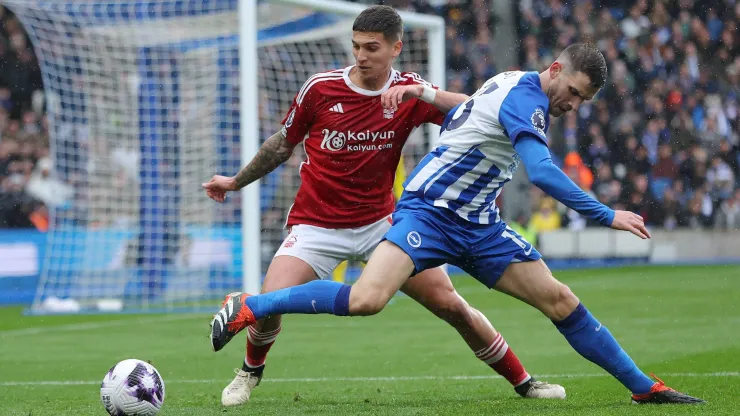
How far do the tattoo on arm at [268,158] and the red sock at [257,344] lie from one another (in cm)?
90

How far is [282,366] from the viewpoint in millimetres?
8859

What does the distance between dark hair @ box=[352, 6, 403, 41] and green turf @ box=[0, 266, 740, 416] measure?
2079 mm

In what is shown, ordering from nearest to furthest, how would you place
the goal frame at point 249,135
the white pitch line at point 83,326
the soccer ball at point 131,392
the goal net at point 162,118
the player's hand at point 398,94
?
the soccer ball at point 131,392 < the player's hand at point 398,94 < the white pitch line at point 83,326 < the goal frame at point 249,135 < the goal net at point 162,118

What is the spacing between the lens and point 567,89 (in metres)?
5.82

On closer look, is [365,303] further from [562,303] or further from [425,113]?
[425,113]

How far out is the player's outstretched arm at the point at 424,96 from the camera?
6.02 metres

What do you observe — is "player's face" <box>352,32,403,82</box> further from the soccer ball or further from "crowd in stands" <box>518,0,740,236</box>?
"crowd in stands" <box>518,0,740,236</box>

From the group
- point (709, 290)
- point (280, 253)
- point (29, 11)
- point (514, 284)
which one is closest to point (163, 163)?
point (29, 11)

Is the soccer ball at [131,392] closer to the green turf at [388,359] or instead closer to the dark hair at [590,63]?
the green turf at [388,359]

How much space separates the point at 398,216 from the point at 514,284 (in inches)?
28.2

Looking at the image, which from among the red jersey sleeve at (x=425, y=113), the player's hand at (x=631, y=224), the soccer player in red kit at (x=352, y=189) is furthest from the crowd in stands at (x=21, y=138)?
the player's hand at (x=631, y=224)

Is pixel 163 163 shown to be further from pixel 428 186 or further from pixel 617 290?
pixel 428 186

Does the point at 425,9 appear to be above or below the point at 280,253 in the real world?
above

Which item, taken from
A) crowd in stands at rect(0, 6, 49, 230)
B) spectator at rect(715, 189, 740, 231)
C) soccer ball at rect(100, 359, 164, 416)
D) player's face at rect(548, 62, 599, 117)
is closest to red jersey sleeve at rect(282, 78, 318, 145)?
player's face at rect(548, 62, 599, 117)
